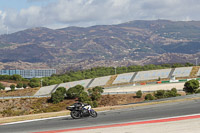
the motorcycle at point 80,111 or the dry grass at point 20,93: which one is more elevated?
the motorcycle at point 80,111

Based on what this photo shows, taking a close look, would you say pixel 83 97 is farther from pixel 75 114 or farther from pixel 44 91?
pixel 44 91

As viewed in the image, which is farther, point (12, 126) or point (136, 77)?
point (136, 77)

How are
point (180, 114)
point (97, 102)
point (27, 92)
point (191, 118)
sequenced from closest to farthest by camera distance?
point (191, 118) < point (180, 114) < point (97, 102) < point (27, 92)

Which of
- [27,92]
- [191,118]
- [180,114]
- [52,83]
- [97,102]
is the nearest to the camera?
[191,118]

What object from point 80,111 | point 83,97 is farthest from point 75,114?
point 83,97

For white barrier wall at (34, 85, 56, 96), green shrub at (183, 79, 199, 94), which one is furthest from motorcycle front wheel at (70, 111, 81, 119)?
white barrier wall at (34, 85, 56, 96)

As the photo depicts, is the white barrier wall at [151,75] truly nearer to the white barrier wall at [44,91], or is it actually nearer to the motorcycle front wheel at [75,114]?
the white barrier wall at [44,91]

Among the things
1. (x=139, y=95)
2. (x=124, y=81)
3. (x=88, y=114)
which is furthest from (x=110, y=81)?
(x=88, y=114)

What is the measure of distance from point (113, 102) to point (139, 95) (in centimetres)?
785

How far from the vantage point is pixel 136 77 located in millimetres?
130625

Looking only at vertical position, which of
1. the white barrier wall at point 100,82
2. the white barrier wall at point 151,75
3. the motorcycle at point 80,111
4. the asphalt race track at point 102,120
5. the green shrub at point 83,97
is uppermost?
Answer: the white barrier wall at point 151,75

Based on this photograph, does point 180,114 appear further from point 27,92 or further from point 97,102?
point 27,92

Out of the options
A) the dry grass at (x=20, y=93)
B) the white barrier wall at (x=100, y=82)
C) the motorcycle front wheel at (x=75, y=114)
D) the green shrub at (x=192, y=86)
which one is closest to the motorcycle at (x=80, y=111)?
the motorcycle front wheel at (x=75, y=114)

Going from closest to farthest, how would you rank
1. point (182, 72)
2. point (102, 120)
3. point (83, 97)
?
1. point (102, 120)
2. point (83, 97)
3. point (182, 72)
